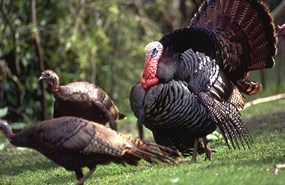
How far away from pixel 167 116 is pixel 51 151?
1.53 metres

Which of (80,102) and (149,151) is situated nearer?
(149,151)

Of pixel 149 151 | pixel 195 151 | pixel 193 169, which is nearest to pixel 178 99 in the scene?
pixel 195 151

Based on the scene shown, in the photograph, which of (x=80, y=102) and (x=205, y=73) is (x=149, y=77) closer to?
(x=205, y=73)

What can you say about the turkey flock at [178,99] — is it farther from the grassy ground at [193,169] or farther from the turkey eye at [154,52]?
the grassy ground at [193,169]

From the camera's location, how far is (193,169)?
26.4 feet

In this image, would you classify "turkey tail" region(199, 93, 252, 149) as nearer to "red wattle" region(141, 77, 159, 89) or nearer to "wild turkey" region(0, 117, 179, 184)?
"red wattle" region(141, 77, 159, 89)

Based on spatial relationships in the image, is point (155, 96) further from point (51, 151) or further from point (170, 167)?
point (51, 151)

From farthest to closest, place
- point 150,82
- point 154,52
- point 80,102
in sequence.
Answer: point 80,102
point 154,52
point 150,82

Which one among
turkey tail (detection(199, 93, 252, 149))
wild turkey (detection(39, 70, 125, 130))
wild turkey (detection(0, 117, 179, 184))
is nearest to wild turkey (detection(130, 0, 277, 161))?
turkey tail (detection(199, 93, 252, 149))

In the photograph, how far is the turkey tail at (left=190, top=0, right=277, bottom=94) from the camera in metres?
9.59

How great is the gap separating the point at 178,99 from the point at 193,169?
98 cm

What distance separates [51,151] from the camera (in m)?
7.77

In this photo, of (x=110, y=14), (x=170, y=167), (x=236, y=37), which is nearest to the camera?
(x=170, y=167)

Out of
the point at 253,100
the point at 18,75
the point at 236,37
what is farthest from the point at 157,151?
the point at 253,100
